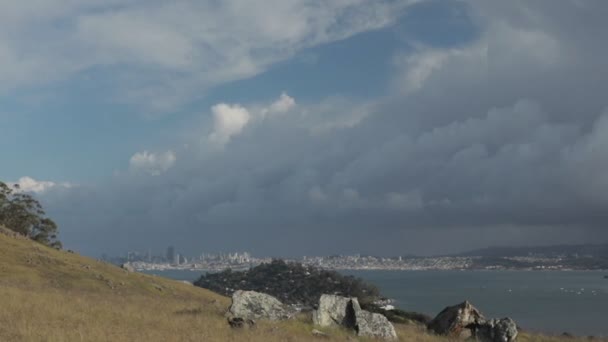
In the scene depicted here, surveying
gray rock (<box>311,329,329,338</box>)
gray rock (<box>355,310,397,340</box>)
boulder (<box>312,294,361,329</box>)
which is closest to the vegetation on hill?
boulder (<box>312,294,361,329</box>)

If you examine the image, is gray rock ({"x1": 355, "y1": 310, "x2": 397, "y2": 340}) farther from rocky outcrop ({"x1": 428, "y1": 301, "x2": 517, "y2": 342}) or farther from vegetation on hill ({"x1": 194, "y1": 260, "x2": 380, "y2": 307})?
vegetation on hill ({"x1": 194, "y1": 260, "x2": 380, "y2": 307})

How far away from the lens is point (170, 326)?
22734mm

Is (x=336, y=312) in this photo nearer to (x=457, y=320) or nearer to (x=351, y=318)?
(x=351, y=318)

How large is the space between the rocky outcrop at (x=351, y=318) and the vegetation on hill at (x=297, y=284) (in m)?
118

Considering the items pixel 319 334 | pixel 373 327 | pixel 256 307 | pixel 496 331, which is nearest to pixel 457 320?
pixel 496 331

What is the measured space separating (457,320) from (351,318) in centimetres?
720

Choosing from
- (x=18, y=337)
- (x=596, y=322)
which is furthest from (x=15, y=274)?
(x=596, y=322)

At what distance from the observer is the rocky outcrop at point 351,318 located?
91.3 ft

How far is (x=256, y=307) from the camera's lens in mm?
28906

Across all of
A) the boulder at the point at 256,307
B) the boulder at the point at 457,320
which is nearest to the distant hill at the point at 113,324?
the boulder at the point at 256,307

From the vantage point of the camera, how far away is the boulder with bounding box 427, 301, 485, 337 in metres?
32.1

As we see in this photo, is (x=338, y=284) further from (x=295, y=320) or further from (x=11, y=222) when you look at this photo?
(x=295, y=320)

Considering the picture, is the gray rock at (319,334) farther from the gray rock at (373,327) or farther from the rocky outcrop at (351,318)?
the gray rock at (373,327)

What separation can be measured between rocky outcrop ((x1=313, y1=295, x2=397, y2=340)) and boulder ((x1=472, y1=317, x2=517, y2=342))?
6.04 metres
